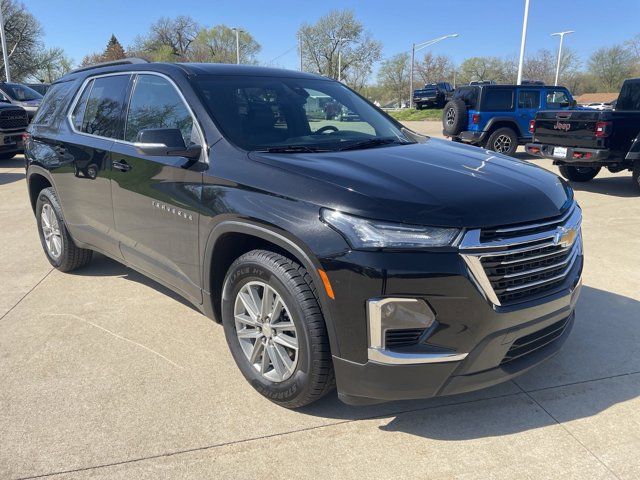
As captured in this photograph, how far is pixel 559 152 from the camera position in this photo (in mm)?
9227

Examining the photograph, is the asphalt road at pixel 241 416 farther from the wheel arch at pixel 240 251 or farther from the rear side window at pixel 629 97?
the rear side window at pixel 629 97

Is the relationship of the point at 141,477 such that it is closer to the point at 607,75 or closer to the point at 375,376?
the point at 375,376

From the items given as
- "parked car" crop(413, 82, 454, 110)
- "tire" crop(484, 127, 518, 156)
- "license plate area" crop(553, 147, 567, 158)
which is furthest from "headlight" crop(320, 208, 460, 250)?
"parked car" crop(413, 82, 454, 110)

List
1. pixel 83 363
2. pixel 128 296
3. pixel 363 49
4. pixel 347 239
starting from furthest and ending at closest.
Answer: pixel 363 49
pixel 128 296
pixel 83 363
pixel 347 239

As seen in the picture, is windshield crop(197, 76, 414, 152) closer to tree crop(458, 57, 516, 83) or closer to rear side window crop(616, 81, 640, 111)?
rear side window crop(616, 81, 640, 111)

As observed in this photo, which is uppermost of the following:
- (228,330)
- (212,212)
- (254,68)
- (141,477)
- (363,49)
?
(363,49)

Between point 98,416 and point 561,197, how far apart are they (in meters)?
2.76

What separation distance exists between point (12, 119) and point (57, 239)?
9.78 metres

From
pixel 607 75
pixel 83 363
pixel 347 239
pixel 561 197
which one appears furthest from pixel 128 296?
pixel 607 75

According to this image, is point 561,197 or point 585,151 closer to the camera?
point 561,197

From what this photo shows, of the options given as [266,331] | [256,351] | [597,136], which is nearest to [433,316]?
[266,331]

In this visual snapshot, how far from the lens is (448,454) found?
2.47m

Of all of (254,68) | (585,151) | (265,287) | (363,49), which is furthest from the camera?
(363,49)

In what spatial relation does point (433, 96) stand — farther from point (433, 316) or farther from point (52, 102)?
point (433, 316)
